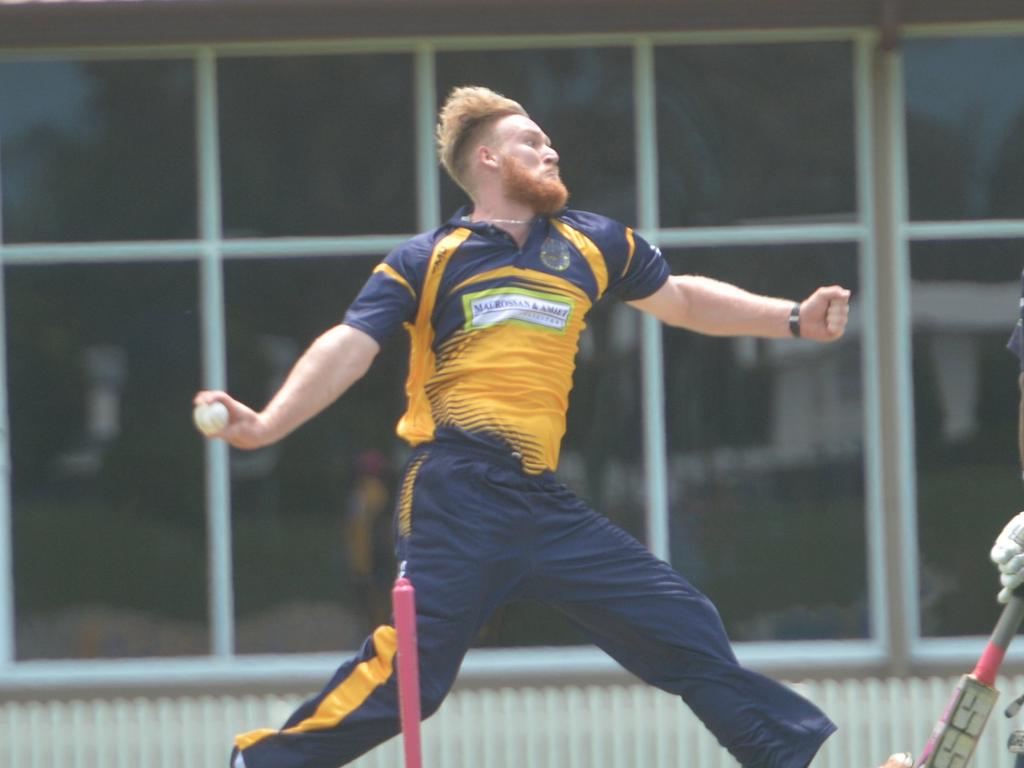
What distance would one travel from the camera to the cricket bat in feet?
14.3

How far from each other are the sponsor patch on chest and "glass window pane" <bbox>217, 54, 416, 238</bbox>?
266 centimetres

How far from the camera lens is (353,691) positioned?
4.32 meters

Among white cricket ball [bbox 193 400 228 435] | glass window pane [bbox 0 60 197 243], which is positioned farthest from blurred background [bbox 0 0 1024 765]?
white cricket ball [bbox 193 400 228 435]

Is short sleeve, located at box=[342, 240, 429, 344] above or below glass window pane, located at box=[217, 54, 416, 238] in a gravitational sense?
below

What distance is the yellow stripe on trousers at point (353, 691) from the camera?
4.30 metres

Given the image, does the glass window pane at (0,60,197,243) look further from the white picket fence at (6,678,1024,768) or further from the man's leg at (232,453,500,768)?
the man's leg at (232,453,500,768)

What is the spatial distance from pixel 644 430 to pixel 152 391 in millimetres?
1892

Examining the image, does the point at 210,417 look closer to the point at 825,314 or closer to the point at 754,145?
the point at 825,314

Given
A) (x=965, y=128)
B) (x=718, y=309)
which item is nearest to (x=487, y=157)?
(x=718, y=309)

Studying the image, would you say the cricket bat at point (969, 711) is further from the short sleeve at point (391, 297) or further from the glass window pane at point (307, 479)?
the glass window pane at point (307, 479)

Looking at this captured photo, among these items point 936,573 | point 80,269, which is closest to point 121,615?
point 80,269

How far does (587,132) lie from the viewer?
23.1 ft

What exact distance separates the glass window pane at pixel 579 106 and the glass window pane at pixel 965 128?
3.55ft

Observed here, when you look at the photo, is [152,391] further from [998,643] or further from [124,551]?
[998,643]
